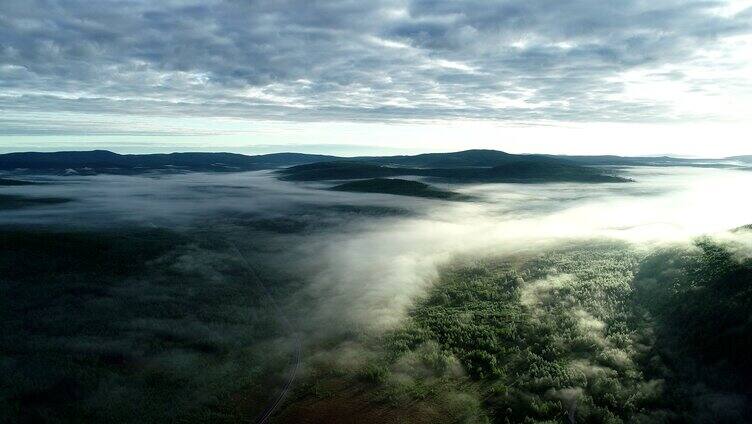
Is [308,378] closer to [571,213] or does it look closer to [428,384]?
[428,384]

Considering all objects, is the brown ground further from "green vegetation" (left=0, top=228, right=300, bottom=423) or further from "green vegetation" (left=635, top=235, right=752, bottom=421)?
"green vegetation" (left=635, top=235, right=752, bottom=421)

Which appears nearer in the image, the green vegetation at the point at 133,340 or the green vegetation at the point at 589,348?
the green vegetation at the point at 589,348

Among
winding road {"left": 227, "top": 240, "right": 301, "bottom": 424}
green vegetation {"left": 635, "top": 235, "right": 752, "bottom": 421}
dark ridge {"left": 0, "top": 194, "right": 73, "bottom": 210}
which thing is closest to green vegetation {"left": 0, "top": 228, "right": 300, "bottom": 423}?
winding road {"left": 227, "top": 240, "right": 301, "bottom": 424}

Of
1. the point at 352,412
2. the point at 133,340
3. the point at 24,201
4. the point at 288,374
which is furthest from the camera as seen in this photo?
the point at 24,201

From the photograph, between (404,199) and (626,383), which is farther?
(404,199)

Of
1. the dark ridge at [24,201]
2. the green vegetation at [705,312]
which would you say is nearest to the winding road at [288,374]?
the green vegetation at [705,312]

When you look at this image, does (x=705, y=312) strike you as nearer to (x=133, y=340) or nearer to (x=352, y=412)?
(x=352, y=412)

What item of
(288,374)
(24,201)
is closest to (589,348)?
(288,374)

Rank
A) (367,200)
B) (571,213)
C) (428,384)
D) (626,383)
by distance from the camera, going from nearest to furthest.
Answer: (626,383) → (428,384) → (571,213) → (367,200)

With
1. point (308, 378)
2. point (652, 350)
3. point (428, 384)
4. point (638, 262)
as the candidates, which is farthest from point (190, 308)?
point (638, 262)

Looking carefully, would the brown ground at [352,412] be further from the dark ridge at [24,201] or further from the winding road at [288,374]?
the dark ridge at [24,201]

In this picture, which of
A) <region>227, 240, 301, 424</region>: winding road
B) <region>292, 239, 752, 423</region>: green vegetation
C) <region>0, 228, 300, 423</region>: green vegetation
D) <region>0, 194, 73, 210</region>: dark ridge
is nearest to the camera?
<region>292, 239, 752, 423</region>: green vegetation
